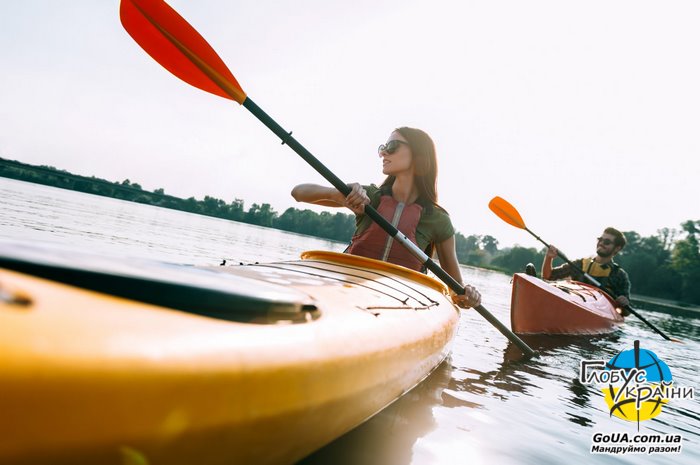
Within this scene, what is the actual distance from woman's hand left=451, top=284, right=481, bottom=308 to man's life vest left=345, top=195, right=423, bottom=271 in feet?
1.98

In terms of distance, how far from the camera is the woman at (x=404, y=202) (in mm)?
3988

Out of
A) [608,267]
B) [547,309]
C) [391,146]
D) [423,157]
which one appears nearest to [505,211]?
[547,309]

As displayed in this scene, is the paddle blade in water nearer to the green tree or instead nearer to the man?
the man

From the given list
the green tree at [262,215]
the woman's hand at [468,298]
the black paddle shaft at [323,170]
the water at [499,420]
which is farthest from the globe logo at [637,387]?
the green tree at [262,215]

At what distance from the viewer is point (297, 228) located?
71.1m

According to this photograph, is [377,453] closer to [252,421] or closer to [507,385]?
[252,421]

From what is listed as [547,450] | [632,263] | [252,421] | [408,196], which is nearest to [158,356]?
[252,421]

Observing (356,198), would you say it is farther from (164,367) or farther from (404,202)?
(164,367)

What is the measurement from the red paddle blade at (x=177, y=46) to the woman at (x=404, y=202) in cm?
112

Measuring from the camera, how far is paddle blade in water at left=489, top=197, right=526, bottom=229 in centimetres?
780

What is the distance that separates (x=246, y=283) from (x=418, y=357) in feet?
4.56

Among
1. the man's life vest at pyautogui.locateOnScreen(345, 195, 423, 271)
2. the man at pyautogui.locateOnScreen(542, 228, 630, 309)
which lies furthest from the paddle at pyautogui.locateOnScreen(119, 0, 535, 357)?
the man at pyautogui.locateOnScreen(542, 228, 630, 309)

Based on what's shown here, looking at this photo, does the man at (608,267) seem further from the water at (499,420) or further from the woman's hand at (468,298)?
the woman's hand at (468,298)

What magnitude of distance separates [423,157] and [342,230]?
62.9 meters
